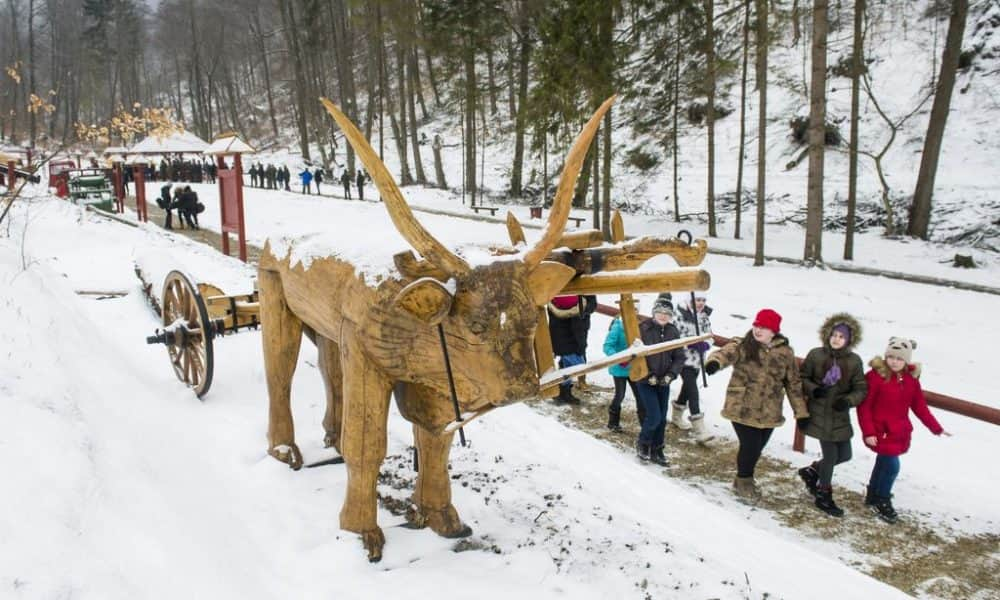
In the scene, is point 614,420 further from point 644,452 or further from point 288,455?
point 288,455

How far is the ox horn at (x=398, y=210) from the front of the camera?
2.48 metres

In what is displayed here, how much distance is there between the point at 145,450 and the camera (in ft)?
12.2

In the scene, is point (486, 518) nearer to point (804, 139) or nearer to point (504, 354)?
point (504, 354)

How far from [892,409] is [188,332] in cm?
564

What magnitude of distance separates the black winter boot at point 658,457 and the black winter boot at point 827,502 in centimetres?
120

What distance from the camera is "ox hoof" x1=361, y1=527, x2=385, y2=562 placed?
10.6ft

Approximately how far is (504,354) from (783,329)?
Result: 8.75m

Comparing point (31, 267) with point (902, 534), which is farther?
point (31, 267)

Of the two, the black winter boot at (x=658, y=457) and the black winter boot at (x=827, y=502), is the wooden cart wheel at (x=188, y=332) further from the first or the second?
the black winter boot at (x=827, y=502)

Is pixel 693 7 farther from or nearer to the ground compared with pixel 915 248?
farther from the ground

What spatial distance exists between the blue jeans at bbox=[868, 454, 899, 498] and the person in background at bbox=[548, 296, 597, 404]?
9.60ft

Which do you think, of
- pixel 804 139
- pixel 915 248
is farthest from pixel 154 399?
pixel 804 139

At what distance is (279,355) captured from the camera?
4.16 metres

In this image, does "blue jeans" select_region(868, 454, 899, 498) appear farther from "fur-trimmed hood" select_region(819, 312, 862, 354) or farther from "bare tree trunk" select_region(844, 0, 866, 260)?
"bare tree trunk" select_region(844, 0, 866, 260)
